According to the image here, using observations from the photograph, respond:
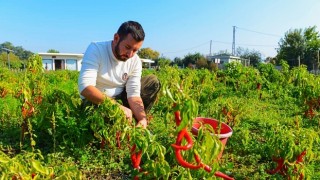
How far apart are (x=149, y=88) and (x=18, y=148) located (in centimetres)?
140

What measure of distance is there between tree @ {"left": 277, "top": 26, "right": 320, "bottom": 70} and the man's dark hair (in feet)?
97.7

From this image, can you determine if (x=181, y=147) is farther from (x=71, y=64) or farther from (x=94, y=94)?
(x=71, y=64)

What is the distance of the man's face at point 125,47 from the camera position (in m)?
2.63

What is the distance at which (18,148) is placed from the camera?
3.01 metres

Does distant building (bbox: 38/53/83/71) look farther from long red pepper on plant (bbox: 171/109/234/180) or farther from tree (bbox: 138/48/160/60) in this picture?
long red pepper on plant (bbox: 171/109/234/180)

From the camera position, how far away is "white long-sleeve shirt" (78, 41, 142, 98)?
2.80 metres

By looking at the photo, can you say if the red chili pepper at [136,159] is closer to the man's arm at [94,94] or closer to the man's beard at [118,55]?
the man's arm at [94,94]

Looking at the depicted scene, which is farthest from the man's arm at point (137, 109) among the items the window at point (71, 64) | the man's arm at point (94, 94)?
the window at point (71, 64)

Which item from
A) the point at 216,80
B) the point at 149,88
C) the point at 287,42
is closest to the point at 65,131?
the point at 149,88

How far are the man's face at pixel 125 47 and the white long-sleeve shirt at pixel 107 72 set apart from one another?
11 centimetres

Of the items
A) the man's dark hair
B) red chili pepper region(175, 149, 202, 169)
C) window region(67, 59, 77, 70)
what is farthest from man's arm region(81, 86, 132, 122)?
window region(67, 59, 77, 70)

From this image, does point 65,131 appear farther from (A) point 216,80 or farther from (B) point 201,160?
(A) point 216,80

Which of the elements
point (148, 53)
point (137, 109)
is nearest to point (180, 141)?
point (137, 109)

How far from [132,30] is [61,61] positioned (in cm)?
3702
